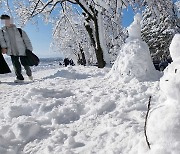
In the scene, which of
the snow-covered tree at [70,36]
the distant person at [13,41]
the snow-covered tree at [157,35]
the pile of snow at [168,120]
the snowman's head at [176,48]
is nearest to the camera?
the pile of snow at [168,120]

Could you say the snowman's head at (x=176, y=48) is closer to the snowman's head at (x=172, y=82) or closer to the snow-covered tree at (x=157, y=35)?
the snowman's head at (x=172, y=82)

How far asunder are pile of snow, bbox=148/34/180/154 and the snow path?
21 centimetres

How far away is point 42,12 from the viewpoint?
49.3 ft

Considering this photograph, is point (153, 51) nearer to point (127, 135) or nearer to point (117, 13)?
point (117, 13)

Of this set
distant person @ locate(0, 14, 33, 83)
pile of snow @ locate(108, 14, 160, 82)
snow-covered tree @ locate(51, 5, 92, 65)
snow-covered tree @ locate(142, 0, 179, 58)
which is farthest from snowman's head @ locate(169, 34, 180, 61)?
snow-covered tree @ locate(142, 0, 179, 58)

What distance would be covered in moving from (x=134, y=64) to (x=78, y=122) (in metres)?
2.69

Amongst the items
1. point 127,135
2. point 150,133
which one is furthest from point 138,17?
point 150,133

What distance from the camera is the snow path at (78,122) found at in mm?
3211

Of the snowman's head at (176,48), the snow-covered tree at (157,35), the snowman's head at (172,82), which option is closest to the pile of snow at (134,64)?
the snowman's head at (176,48)

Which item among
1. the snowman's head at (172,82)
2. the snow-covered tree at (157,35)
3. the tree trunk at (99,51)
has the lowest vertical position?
the snow-covered tree at (157,35)

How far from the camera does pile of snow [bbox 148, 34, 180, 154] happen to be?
84.6 inches

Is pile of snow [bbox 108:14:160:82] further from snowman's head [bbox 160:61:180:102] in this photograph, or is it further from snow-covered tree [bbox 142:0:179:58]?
snow-covered tree [bbox 142:0:179:58]

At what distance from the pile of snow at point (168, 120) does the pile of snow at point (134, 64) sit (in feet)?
12.6

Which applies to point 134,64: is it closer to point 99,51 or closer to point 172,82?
point 172,82
